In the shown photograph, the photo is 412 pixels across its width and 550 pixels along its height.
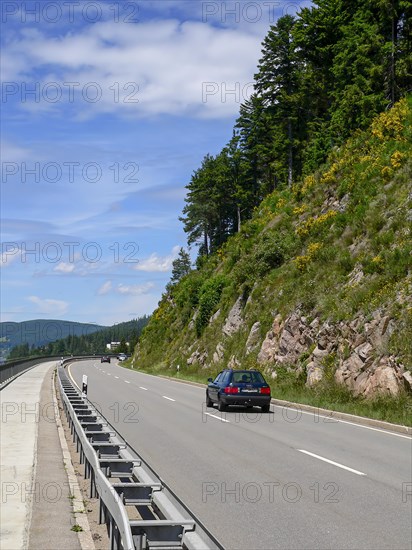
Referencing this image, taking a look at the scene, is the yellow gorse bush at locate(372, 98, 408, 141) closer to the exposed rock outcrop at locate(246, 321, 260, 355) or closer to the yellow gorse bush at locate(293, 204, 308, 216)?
the yellow gorse bush at locate(293, 204, 308, 216)

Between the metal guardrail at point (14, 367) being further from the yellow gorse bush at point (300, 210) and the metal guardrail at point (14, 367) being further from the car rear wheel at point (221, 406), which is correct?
the yellow gorse bush at point (300, 210)

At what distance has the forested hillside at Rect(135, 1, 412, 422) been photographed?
24.4 metres

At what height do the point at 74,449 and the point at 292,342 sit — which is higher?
the point at 292,342

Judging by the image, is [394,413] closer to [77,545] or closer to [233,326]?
[77,545]

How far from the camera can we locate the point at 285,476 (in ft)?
35.3

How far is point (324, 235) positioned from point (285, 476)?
1049 inches

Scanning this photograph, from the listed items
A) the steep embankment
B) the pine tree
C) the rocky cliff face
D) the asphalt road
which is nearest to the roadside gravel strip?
the asphalt road

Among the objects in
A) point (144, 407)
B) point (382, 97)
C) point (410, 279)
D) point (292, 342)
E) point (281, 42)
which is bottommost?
point (144, 407)

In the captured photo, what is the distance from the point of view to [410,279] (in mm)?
23344

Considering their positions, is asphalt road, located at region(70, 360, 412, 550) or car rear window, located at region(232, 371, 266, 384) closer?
asphalt road, located at region(70, 360, 412, 550)

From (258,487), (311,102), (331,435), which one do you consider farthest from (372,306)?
(311,102)

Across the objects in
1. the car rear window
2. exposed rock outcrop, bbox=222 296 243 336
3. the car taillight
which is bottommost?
the car taillight

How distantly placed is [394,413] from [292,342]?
12142 mm

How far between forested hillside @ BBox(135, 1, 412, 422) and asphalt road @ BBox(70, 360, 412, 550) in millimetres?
5160
